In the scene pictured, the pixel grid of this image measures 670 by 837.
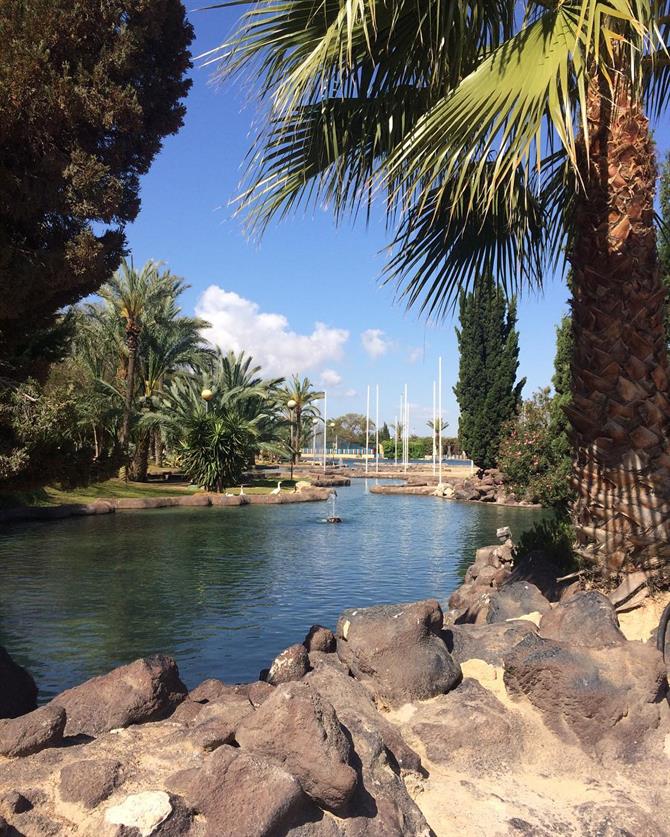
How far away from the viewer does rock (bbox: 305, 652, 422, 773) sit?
4.41 m

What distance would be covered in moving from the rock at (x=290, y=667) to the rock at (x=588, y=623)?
6.43 feet

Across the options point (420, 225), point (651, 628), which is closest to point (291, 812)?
point (651, 628)

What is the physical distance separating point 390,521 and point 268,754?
21.7 metres

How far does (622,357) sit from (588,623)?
227cm

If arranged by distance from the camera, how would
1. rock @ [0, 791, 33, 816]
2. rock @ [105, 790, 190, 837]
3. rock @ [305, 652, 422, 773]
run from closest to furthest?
rock @ [105, 790, 190, 837]
rock @ [0, 791, 33, 816]
rock @ [305, 652, 422, 773]

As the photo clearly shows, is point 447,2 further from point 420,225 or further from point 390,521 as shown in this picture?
point 390,521

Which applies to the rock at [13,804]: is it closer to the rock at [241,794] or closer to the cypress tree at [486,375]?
the rock at [241,794]

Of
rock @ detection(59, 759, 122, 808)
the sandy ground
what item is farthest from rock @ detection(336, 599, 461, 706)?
rock @ detection(59, 759, 122, 808)

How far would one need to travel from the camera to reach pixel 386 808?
3838 mm

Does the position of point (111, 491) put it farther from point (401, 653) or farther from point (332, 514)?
point (401, 653)

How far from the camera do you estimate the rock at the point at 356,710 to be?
4.41 m

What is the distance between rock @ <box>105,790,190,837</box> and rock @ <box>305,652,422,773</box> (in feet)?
3.90

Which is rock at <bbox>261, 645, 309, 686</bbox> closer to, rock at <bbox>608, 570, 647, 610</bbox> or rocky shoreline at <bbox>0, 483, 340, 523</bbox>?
rock at <bbox>608, 570, 647, 610</bbox>

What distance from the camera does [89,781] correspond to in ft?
11.8
